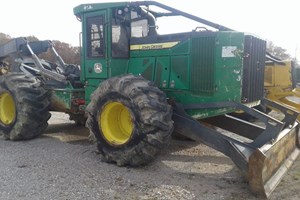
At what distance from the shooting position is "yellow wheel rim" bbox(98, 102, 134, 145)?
6363mm

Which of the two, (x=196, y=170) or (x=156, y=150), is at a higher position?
(x=156, y=150)

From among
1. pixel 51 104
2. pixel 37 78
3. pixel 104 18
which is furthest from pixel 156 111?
pixel 37 78

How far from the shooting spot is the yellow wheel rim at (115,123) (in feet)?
20.9

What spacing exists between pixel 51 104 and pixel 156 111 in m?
3.84

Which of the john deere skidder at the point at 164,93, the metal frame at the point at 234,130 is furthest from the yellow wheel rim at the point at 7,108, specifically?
the metal frame at the point at 234,130

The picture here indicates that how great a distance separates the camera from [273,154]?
5309 mm

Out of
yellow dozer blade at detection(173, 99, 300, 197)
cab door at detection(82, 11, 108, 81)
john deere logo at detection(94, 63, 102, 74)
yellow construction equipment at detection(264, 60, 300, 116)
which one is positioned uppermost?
cab door at detection(82, 11, 108, 81)

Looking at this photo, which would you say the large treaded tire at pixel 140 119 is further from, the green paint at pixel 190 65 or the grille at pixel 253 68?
the grille at pixel 253 68

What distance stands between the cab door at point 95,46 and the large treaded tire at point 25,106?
53.1 inches

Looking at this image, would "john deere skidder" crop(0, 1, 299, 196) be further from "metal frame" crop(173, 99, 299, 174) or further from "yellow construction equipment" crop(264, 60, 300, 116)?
"yellow construction equipment" crop(264, 60, 300, 116)

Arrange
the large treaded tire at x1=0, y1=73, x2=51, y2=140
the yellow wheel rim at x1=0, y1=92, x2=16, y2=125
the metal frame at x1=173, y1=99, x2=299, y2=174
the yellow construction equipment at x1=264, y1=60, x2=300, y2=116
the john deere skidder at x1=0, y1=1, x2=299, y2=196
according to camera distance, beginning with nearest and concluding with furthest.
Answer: the metal frame at x1=173, y1=99, x2=299, y2=174, the john deere skidder at x1=0, y1=1, x2=299, y2=196, the large treaded tire at x1=0, y1=73, x2=51, y2=140, the yellow wheel rim at x1=0, y1=92, x2=16, y2=125, the yellow construction equipment at x1=264, y1=60, x2=300, y2=116

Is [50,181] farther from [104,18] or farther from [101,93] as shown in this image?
[104,18]

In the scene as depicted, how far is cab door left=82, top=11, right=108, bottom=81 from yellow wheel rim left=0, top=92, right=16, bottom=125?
7.26ft

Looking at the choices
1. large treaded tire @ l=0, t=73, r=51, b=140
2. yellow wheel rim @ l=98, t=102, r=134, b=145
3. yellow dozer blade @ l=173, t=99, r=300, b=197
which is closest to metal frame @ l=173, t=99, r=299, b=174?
yellow dozer blade @ l=173, t=99, r=300, b=197
